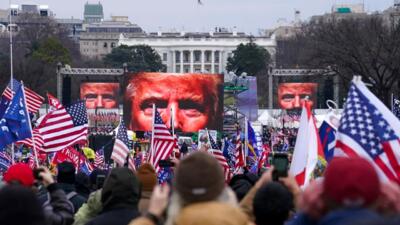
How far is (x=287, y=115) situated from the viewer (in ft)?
226

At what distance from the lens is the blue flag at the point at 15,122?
16.8 metres

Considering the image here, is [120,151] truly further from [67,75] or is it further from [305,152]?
[67,75]

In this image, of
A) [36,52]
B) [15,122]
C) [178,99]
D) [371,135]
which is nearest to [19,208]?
[371,135]

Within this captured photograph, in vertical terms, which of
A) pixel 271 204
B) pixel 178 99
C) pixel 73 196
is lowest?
pixel 178 99

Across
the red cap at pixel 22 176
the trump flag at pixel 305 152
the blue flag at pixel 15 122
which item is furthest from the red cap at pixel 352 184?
the blue flag at pixel 15 122

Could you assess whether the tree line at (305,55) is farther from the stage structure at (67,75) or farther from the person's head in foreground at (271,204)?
the person's head in foreground at (271,204)

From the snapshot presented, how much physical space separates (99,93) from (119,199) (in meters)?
61.0

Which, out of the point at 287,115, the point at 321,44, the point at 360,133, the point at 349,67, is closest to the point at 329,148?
the point at 360,133

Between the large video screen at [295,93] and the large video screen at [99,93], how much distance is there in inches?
349

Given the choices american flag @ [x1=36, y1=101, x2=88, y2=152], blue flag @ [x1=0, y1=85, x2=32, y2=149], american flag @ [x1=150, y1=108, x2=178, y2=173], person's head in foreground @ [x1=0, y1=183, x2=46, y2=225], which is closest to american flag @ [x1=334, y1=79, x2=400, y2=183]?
person's head in foreground @ [x1=0, y1=183, x2=46, y2=225]

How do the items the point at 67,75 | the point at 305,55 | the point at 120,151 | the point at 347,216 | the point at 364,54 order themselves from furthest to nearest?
the point at 305,55 → the point at 67,75 → the point at 364,54 → the point at 120,151 → the point at 347,216

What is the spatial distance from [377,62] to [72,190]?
4486cm

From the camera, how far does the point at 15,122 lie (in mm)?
17062

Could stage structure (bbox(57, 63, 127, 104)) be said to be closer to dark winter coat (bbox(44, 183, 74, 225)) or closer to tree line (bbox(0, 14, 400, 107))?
tree line (bbox(0, 14, 400, 107))
